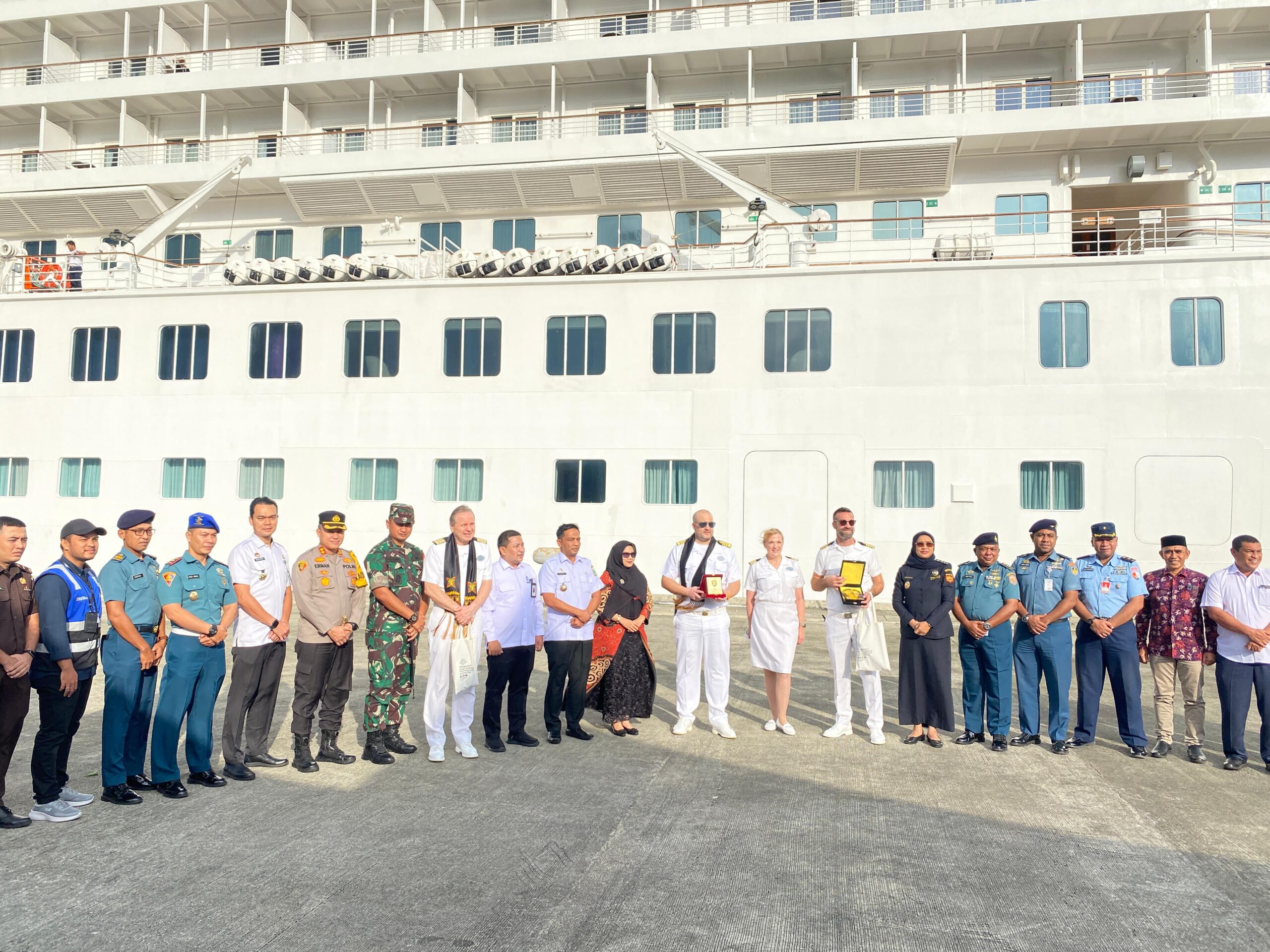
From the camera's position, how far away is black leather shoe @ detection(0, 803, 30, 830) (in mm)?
4793

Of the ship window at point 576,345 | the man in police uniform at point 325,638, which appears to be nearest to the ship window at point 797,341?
the ship window at point 576,345

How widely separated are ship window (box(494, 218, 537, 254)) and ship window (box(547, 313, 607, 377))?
119 inches

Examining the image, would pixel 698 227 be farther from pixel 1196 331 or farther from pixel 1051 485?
pixel 1196 331

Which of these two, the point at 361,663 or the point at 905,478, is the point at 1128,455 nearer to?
the point at 905,478

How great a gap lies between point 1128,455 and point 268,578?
12442mm

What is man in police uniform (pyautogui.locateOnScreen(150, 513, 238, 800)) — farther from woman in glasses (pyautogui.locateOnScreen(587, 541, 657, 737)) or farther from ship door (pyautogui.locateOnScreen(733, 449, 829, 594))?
ship door (pyautogui.locateOnScreen(733, 449, 829, 594))

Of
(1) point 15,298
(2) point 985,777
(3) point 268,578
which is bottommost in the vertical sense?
(2) point 985,777

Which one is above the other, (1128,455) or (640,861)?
(1128,455)

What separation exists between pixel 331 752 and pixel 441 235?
13980mm

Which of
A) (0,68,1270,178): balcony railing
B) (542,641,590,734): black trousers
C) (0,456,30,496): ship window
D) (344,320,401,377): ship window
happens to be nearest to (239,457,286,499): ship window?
(344,320,401,377): ship window

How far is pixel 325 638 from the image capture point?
20.1ft

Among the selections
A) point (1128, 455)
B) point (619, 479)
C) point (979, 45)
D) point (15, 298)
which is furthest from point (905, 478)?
point (15, 298)

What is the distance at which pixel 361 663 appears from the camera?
10.5m

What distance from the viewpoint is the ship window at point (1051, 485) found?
45.0 feet
